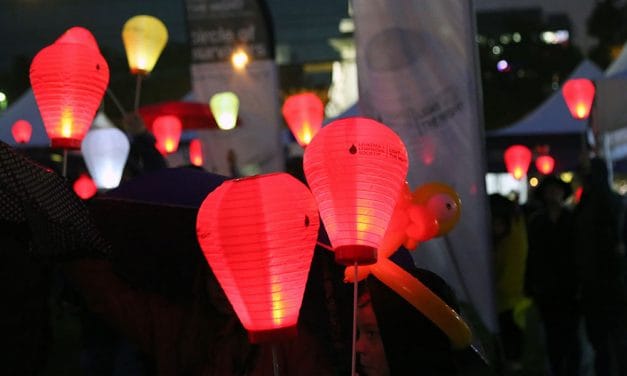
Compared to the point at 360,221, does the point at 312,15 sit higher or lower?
higher

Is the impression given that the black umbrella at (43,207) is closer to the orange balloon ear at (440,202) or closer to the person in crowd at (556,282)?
the orange balloon ear at (440,202)

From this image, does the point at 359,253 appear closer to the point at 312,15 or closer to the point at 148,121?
the point at 148,121

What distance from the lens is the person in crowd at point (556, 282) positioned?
5.98 metres

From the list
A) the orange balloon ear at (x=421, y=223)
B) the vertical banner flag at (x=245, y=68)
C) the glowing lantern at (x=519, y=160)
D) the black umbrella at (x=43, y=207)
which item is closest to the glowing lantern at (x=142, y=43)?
the vertical banner flag at (x=245, y=68)

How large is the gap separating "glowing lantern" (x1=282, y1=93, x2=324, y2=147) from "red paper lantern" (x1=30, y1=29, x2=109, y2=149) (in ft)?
14.3

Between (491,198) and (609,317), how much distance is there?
1.13 metres

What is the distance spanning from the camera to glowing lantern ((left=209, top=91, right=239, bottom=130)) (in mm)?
10500

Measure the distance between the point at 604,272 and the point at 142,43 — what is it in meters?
4.46

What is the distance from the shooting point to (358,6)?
5.15 m

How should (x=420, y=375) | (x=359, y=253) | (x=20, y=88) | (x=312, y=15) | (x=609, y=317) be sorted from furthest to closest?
(x=312, y=15) < (x=20, y=88) < (x=609, y=317) < (x=420, y=375) < (x=359, y=253)

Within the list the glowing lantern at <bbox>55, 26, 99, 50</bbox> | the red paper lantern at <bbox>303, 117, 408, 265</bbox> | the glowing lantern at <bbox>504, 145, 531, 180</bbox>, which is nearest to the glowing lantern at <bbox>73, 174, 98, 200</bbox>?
the glowing lantern at <bbox>55, 26, 99, 50</bbox>

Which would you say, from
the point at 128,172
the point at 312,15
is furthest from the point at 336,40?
the point at 128,172

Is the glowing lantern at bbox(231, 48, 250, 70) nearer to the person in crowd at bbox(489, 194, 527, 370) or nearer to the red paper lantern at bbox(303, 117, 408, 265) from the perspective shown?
the person in crowd at bbox(489, 194, 527, 370)

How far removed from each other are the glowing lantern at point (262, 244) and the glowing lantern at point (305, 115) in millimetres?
6410
